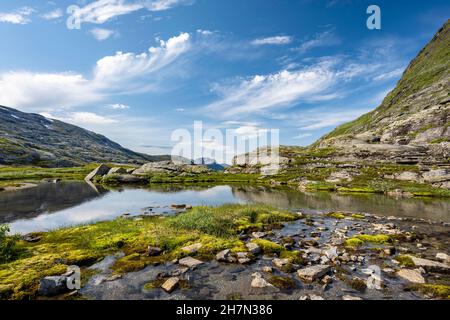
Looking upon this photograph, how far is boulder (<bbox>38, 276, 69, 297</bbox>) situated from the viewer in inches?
468

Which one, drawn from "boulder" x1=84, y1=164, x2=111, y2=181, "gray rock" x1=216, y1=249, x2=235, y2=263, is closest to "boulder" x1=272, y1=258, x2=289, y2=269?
"gray rock" x1=216, y1=249, x2=235, y2=263

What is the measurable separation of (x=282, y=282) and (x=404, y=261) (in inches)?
377

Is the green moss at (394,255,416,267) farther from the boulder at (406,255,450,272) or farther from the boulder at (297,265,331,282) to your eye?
the boulder at (297,265,331,282)

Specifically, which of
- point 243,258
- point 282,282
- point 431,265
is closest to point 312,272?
point 282,282

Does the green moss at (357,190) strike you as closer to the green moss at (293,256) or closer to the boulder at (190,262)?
the green moss at (293,256)

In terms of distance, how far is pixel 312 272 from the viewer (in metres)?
14.1

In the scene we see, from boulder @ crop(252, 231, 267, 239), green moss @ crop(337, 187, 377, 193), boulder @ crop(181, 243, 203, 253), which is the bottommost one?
green moss @ crop(337, 187, 377, 193)

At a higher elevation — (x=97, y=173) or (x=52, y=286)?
(x=97, y=173)

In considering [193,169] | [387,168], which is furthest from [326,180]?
[193,169]

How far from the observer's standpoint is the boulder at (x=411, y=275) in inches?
543

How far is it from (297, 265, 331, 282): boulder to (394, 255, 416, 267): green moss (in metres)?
5.61

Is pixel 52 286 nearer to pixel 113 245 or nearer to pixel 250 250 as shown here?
pixel 113 245
